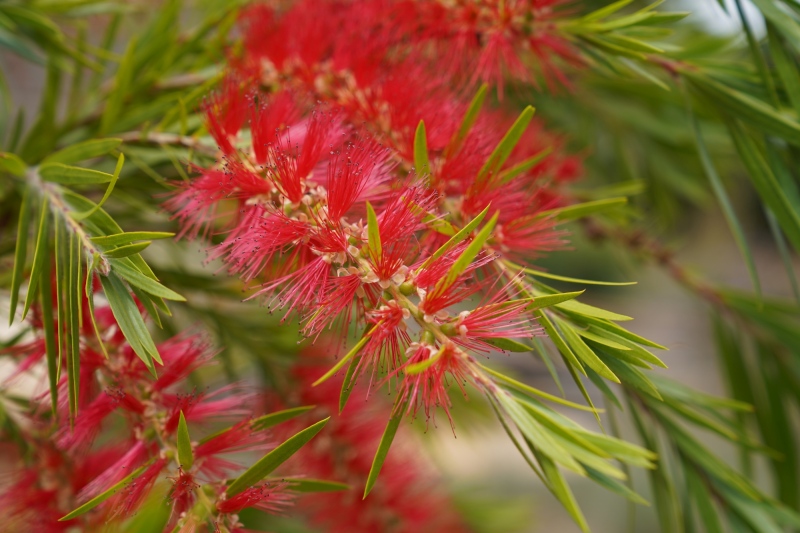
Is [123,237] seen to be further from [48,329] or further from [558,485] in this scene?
[558,485]

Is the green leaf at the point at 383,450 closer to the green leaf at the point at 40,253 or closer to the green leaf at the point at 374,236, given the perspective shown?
the green leaf at the point at 374,236

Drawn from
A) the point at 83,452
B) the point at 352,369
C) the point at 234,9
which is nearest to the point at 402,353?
the point at 352,369


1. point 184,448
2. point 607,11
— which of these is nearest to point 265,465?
point 184,448

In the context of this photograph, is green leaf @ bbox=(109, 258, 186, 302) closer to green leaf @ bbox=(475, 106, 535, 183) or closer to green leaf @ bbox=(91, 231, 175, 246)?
green leaf @ bbox=(91, 231, 175, 246)

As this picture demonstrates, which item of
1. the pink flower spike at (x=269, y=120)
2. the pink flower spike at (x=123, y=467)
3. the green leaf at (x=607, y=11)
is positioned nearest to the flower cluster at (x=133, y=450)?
the pink flower spike at (x=123, y=467)

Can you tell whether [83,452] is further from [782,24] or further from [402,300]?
[782,24]

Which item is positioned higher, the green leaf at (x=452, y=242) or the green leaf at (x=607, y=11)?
the green leaf at (x=607, y=11)
